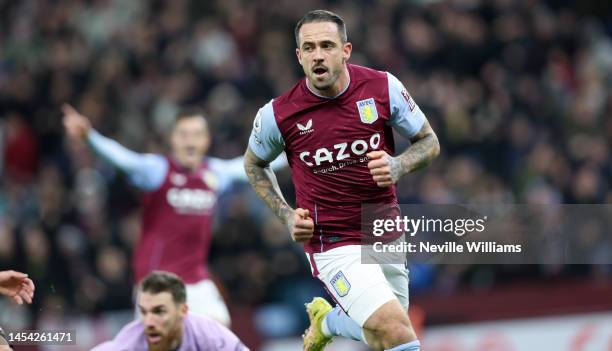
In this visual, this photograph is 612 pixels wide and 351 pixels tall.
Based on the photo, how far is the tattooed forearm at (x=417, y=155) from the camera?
800 centimetres

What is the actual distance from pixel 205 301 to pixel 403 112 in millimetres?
3437

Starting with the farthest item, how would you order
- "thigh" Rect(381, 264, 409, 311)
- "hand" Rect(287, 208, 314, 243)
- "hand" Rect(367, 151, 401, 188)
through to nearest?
"thigh" Rect(381, 264, 409, 311)
"hand" Rect(287, 208, 314, 243)
"hand" Rect(367, 151, 401, 188)

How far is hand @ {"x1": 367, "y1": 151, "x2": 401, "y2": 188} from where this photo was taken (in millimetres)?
7816

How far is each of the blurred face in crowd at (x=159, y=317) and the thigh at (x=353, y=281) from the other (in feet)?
3.30

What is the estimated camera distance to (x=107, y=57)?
16547 mm

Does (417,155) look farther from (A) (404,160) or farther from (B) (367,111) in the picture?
(B) (367,111)

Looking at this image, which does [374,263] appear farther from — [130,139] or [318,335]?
[130,139]

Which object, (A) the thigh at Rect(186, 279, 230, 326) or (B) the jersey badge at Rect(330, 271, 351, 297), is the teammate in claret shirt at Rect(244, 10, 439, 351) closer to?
(B) the jersey badge at Rect(330, 271, 351, 297)

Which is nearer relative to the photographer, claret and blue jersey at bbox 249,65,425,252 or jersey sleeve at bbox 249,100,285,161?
claret and blue jersey at bbox 249,65,425,252

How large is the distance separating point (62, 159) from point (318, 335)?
7002 mm

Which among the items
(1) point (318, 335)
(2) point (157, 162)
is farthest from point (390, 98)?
(2) point (157, 162)

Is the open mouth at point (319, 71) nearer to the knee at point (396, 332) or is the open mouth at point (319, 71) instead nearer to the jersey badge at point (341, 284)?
the jersey badge at point (341, 284)
